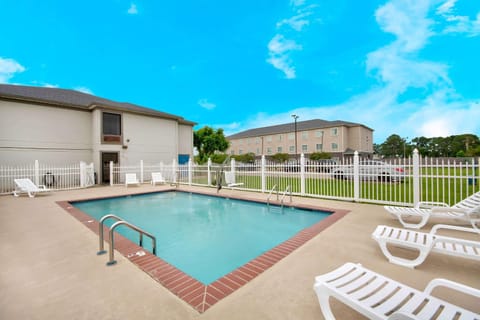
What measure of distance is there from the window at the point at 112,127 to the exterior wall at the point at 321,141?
33.4m

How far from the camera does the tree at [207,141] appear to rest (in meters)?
30.5

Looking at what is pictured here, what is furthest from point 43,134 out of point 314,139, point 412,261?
point 314,139

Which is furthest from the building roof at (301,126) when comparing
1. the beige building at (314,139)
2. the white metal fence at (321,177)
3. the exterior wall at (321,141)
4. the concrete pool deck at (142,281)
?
the concrete pool deck at (142,281)

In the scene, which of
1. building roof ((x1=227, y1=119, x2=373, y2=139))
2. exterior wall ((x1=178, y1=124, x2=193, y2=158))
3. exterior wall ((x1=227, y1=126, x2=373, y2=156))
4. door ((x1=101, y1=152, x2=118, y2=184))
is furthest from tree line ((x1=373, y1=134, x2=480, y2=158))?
door ((x1=101, y1=152, x2=118, y2=184))

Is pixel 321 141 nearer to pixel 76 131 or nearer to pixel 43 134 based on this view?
pixel 76 131

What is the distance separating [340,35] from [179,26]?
1171 cm

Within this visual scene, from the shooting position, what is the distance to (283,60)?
712 inches

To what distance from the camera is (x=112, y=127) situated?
1528 centimetres

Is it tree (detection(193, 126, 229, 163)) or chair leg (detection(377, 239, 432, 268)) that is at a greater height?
tree (detection(193, 126, 229, 163))

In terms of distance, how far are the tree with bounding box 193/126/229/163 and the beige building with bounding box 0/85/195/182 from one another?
12.0 m

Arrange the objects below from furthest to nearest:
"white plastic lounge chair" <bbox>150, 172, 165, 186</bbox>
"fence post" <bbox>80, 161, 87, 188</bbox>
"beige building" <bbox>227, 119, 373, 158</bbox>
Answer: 1. "beige building" <bbox>227, 119, 373, 158</bbox>
2. "white plastic lounge chair" <bbox>150, 172, 165, 186</bbox>
3. "fence post" <bbox>80, 161, 87, 188</bbox>

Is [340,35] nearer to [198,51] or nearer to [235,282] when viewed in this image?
[198,51]

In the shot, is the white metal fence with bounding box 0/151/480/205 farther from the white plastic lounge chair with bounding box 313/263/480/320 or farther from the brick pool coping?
the white plastic lounge chair with bounding box 313/263/480/320

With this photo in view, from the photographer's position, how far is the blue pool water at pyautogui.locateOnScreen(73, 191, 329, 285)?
409 centimetres
